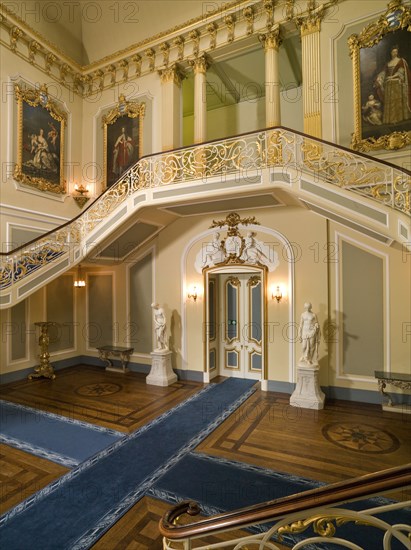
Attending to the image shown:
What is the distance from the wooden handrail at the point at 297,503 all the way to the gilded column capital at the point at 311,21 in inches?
351

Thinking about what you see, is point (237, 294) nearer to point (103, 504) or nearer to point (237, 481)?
point (237, 481)

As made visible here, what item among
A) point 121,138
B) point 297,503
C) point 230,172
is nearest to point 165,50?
point 121,138

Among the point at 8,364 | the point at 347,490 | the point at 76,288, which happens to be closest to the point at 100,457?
the point at 347,490

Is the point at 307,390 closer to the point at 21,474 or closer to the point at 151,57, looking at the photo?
the point at 21,474

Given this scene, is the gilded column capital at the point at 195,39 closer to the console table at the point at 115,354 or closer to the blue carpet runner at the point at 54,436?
the console table at the point at 115,354

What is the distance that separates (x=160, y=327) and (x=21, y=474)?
4309 mm

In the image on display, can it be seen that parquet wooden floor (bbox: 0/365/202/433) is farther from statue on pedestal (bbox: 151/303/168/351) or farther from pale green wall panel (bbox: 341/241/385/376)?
pale green wall panel (bbox: 341/241/385/376)

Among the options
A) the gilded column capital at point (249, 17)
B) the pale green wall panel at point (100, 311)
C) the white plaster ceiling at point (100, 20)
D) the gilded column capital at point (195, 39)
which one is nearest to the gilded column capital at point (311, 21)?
the gilded column capital at point (249, 17)

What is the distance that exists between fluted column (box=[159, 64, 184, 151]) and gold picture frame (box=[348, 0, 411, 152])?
4445 mm

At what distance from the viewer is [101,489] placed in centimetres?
382

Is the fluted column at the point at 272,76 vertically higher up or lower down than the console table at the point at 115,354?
higher up

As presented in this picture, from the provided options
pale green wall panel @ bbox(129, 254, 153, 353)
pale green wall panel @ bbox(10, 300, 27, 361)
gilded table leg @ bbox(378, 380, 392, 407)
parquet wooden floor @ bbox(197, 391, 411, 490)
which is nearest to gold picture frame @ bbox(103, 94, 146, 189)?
pale green wall panel @ bbox(129, 254, 153, 353)

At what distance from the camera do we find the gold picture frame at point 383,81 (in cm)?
654

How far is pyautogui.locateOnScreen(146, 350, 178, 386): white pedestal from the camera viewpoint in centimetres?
800
